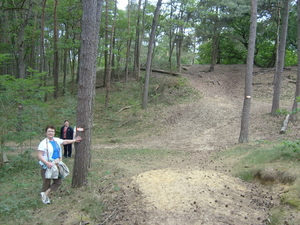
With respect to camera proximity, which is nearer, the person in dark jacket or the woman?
the woman

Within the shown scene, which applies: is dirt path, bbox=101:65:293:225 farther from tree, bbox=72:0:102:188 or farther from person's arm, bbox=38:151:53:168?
person's arm, bbox=38:151:53:168

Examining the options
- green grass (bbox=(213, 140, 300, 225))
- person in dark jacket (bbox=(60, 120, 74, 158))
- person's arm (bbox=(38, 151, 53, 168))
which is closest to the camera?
green grass (bbox=(213, 140, 300, 225))

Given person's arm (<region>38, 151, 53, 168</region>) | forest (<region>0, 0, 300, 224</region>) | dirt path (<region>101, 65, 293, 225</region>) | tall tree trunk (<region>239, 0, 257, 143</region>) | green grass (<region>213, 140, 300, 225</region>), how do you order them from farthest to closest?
1. tall tree trunk (<region>239, 0, 257, 143</region>)
2. forest (<region>0, 0, 300, 224</region>)
3. person's arm (<region>38, 151, 53, 168</region>)
4. green grass (<region>213, 140, 300, 225</region>)
5. dirt path (<region>101, 65, 293, 225</region>)

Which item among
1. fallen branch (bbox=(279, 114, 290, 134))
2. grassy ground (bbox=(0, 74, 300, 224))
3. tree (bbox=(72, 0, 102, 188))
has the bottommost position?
grassy ground (bbox=(0, 74, 300, 224))

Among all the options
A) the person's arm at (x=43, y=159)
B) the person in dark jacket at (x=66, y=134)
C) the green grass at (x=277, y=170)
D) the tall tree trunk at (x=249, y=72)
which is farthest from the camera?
the tall tree trunk at (x=249, y=72)

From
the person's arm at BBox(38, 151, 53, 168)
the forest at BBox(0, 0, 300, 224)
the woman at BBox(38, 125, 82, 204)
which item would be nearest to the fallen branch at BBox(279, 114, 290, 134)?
the forest at BBox(0, 0, 300, 224)

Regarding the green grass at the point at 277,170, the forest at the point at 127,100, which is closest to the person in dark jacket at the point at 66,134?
the forest at the point at 127,100

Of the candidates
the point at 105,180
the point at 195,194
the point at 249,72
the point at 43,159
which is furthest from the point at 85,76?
the point at 249,72

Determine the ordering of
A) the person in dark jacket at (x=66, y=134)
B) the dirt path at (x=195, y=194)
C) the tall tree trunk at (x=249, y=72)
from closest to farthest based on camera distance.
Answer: the dirt path at (x=195, y=194)
the person in dark jacket at (x=66, y=134)
the tall tree trunk at (x=249, y=72)

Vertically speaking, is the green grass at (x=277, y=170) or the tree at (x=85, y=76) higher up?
the tree at (x=85, y=76)

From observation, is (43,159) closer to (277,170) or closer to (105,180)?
(105,180)

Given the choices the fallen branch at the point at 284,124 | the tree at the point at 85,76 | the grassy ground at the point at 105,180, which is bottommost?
the grassy ground at the point at 105,180

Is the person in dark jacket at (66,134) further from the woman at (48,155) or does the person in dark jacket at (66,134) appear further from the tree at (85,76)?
the woman at (48,155)

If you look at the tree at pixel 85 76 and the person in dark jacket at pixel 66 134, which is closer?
the tree at pixel 85 76
